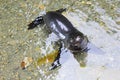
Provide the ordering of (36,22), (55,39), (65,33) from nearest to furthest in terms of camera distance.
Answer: (65,33) < (55,39) < (36,22)

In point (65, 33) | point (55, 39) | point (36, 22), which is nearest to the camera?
point (65, 33)

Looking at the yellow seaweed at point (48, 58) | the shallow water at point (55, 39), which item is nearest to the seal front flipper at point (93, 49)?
the shallow water at point (55, 39)

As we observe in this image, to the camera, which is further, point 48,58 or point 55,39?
point 55,39

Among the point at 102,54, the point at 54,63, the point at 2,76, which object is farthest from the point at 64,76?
the point at 2,76

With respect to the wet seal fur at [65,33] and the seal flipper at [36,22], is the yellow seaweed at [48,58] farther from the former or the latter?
the seal flipper at [36,22]

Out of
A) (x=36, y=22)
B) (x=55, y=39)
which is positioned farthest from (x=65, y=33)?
(x=36, y=22)

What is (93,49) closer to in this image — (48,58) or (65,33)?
(65,33)

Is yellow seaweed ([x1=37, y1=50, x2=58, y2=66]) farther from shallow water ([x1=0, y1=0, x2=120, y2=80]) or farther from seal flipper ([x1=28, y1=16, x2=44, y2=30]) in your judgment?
seal flipper ([x1=28, y1=16, x2=44, y2=30])
